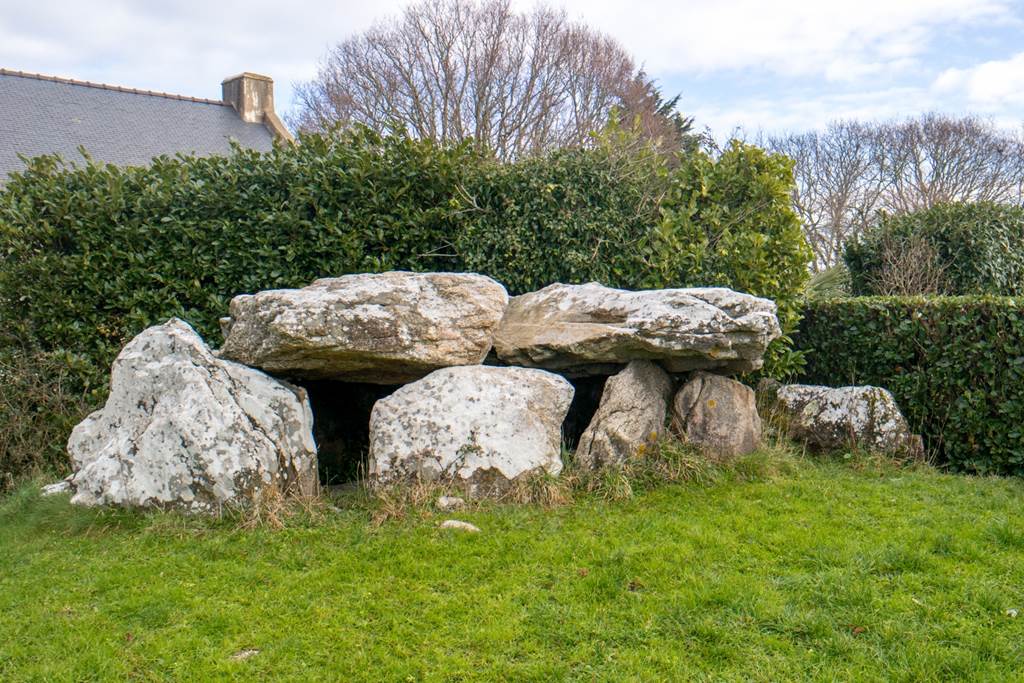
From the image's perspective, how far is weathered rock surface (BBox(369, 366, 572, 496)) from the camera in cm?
607

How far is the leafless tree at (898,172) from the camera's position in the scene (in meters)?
24.9

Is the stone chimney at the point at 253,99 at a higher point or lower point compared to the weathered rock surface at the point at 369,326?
higher

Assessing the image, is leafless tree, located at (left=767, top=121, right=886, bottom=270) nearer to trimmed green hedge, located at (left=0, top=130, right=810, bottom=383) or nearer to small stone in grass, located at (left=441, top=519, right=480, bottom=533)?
trimmed green hedge, located at (left=0, top=130, right=810, bottom=383)

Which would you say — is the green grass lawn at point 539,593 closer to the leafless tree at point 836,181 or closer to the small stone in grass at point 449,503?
the small stone in grass at point 449,503

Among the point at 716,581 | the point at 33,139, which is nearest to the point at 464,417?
the point at 716,581

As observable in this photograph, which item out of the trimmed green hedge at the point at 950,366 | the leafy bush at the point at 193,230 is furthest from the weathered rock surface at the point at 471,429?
the trimmed green hedge at the point at 950,366

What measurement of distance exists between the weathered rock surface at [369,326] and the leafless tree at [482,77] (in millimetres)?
17850

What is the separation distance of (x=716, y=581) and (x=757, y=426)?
2.88 meters

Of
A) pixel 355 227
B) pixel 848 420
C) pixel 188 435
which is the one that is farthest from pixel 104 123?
pixel 848 420

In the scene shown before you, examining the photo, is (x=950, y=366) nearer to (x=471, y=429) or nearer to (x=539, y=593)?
(x=471, y=429)

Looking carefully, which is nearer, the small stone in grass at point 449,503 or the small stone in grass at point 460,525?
the small stone in grass at point 460,525

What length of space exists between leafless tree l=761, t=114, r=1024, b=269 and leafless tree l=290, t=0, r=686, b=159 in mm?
8174

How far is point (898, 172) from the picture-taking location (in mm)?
25984

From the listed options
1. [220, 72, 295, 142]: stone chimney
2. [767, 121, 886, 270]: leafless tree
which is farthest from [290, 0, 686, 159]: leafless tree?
[767, 121, 886, 270]: leafless tree
